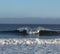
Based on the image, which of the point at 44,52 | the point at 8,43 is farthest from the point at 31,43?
the point at 44,52

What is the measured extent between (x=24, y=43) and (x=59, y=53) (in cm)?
375

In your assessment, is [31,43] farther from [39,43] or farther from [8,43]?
[8,43]

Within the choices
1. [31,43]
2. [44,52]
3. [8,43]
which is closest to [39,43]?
[31,43]

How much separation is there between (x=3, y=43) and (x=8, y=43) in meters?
0.29

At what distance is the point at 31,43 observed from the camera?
13.0 m

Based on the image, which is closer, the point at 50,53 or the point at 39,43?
the point at 50,53

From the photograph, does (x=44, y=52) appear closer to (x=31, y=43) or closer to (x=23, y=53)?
(x=23, y=53)

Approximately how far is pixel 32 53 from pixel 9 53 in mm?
915

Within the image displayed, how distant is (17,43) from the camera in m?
13.0

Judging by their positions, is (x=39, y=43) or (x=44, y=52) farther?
(x=39, y=43)

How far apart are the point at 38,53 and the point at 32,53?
0.82ft

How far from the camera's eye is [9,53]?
31.1 ft

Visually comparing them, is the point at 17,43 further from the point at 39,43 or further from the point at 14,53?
the point at 14,53

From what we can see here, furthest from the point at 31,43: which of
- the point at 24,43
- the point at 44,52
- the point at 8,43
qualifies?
the point at 44,52
